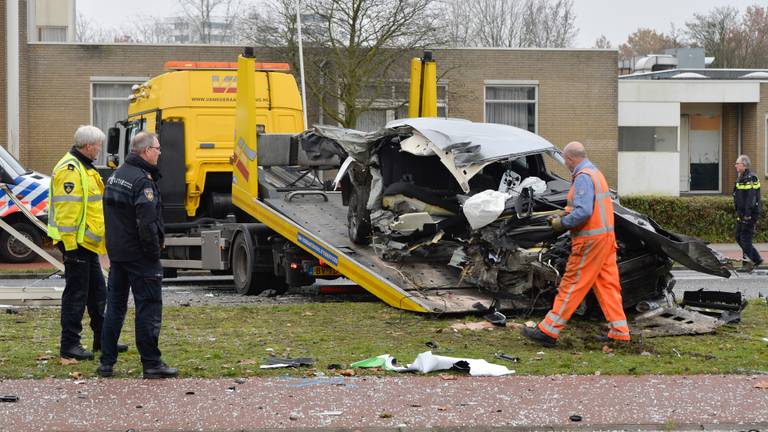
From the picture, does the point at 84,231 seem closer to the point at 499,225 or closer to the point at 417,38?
the point at 499,225

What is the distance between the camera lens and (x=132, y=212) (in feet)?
25.8

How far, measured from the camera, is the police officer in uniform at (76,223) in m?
8.38

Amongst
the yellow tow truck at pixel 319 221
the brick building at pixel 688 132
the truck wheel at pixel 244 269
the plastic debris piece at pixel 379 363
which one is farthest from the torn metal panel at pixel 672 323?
the brick building at pixel 688 132

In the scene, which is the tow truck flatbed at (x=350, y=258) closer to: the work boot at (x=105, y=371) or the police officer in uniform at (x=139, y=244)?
the police officer in uniform at (x=139, y=244)

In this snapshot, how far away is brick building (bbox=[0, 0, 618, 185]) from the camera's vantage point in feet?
99.7

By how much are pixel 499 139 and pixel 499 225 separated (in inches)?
46.9

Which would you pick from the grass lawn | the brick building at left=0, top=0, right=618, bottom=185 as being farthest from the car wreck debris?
the brick building at left=0, top=0, right=618, bottom=185

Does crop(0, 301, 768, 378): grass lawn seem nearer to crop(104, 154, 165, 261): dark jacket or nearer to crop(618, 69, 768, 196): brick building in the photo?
crop(104, 154, 165, 261): dark jacket

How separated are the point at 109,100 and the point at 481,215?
72.6 feet

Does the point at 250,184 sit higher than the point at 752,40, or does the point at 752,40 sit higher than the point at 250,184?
the point at 752,40

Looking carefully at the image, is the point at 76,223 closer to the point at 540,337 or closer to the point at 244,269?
the point at 540,337

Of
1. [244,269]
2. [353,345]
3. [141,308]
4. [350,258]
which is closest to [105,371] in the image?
[141,308]

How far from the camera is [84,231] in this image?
8.41 meters

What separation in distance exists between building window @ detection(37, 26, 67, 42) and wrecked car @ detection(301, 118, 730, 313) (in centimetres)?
2955
